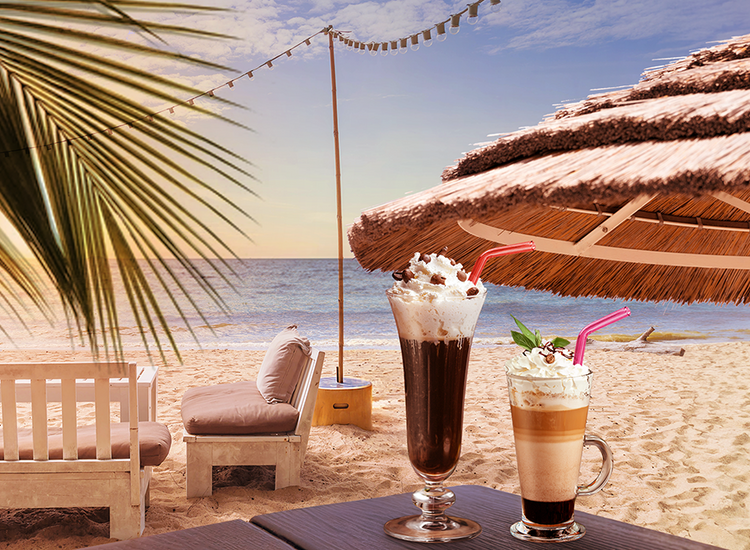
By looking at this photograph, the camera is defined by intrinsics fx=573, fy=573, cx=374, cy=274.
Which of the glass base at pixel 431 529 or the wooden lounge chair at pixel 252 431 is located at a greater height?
the glass base at pixel 431 529

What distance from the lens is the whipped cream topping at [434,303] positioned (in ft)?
3.16

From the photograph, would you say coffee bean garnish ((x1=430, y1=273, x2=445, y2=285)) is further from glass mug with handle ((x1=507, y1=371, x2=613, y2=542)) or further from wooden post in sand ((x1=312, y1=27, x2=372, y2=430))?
wooden post in sand ((x1=312, y1=27, x2=372, y2=430))

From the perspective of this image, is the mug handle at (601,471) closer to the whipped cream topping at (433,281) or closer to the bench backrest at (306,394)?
the whipped cream topping at (433,281)

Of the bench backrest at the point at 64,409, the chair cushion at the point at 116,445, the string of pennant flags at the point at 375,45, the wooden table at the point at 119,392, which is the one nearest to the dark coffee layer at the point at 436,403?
the string of pennant flags at the point at 375,45

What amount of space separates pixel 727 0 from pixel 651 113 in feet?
106

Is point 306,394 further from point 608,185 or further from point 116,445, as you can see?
point 608,185

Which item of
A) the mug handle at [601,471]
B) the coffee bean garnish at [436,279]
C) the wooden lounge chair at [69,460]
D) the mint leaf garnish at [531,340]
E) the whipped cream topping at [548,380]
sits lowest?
the wooden lounge chair at [69,460]

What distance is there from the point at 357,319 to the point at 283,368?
48.8ft

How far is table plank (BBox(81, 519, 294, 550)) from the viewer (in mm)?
865

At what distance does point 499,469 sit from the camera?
350 cm

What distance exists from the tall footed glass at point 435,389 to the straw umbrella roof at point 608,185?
0.15 meters

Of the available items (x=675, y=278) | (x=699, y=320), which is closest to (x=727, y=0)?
(x=699, y=320)

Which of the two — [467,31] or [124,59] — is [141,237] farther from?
[467,31]

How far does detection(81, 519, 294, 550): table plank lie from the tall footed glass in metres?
0.20
